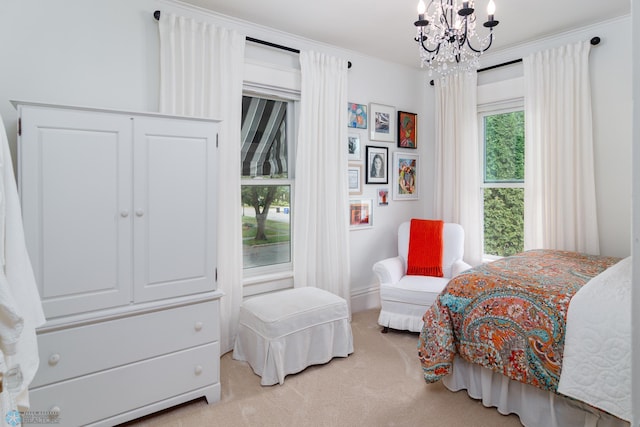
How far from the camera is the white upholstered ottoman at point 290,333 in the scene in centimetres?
251

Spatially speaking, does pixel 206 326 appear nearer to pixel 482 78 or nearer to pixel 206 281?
pixel 206 281

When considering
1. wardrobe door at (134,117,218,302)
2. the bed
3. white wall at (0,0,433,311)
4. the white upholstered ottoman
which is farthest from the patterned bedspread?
white wall at (0,0,433,311)

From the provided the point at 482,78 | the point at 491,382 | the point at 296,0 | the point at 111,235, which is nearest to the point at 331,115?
the point at 296,0

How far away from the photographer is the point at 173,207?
2182 mm

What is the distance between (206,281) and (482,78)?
11.0 feet

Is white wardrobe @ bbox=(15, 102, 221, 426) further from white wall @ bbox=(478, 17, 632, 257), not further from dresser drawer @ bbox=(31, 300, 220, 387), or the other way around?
white wall @ bbox=(478, 17, 632, 257)

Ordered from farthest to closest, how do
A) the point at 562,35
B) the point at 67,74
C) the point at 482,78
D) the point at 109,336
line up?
the point at 482,78, the point at 562,35, the point at 67,74, the point at 109,336

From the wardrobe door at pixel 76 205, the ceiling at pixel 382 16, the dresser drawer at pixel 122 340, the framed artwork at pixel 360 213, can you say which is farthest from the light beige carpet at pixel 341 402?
the ceiling at pixel 382 16

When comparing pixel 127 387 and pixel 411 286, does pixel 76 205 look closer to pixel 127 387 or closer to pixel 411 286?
pixel 127 387

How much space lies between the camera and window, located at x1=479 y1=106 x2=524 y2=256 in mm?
3756

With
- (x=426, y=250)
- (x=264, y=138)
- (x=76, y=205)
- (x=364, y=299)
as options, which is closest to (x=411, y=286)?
(x=426, y=250)

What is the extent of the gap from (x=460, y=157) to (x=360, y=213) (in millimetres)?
1198

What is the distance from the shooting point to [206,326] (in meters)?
2.30

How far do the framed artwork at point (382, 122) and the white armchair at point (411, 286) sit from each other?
1.15 meters
